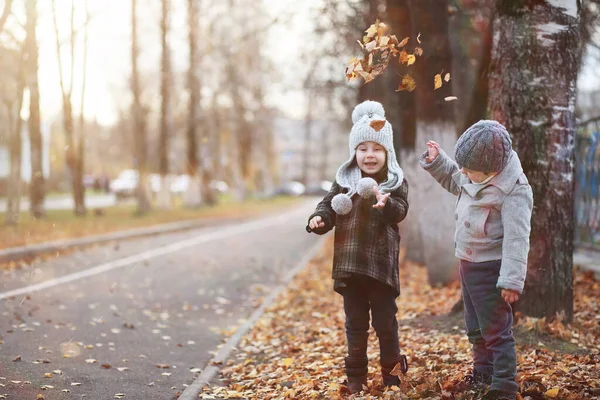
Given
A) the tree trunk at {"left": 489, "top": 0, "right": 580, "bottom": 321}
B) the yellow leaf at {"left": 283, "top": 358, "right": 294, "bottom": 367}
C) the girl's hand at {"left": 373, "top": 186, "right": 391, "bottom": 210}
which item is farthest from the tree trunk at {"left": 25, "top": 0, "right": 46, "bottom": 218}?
the girl's hand at {"left": 373, "top": 186, "right": 391, "bottom": 210}

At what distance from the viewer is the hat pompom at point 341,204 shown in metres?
4.38

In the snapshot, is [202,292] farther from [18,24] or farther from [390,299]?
[18,24]

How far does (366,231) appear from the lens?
445cm

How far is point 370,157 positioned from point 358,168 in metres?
0.16

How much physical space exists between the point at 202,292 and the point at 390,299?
617cm

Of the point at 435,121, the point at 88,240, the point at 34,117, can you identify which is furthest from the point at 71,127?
the point at 435,121

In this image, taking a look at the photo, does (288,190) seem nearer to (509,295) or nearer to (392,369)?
(392,369)

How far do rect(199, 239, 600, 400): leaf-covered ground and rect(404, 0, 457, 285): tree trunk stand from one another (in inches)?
29.9

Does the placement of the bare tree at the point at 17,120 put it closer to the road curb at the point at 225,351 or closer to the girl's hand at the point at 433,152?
the road curb at the point at 225,351

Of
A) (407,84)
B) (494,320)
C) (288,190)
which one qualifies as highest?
(407,84)

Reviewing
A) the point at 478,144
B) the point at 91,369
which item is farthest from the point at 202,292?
the point at 478,144

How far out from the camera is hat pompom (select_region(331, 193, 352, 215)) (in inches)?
172

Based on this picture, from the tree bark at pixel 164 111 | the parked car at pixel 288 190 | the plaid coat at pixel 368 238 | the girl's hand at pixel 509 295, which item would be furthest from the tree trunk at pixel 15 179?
the parked car at pixel 288 190

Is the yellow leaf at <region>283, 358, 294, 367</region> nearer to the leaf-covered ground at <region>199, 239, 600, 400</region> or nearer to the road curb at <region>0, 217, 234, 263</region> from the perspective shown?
the leaf-covered ground at <region>199, 239, 600, 400</region>
